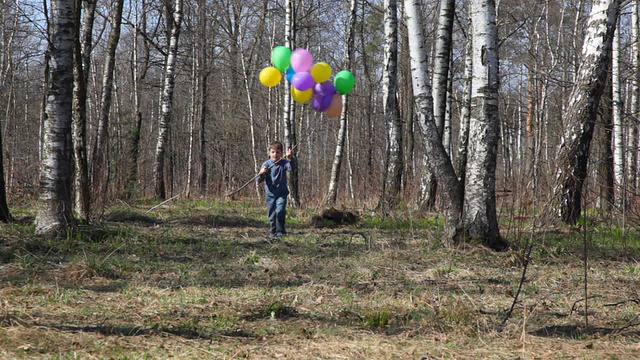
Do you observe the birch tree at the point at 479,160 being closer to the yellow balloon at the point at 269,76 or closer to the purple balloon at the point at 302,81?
the purple balloon at the point at 302,81

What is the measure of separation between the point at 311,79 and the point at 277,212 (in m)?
2.35

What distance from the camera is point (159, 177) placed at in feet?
47.2

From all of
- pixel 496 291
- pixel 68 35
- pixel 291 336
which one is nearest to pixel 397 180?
pixel 496 291

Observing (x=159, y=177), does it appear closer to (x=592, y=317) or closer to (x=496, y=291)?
(x=496, y=291)

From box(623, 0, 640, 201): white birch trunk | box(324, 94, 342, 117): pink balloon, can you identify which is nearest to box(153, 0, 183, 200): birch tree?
box(324, 94, 342, 117): pink balloon

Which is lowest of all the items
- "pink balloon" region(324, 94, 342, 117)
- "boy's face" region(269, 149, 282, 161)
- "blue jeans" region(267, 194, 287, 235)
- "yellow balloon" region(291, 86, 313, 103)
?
"blue jeans" region(267, 194, 287, 235)

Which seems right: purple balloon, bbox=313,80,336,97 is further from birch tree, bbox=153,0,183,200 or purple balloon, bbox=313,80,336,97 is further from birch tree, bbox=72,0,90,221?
birch tree, bbox=153,0,183,200

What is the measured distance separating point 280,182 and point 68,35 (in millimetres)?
3417

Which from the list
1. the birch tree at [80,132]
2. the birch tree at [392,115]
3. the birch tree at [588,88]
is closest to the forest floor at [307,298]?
the birch tree at [80,132]

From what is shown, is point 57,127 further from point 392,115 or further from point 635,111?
point 635,111

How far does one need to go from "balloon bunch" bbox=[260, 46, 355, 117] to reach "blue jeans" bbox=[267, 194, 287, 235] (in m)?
1.86

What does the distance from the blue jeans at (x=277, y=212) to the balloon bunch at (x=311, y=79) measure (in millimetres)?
1861

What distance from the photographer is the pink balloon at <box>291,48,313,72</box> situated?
856 centimetres

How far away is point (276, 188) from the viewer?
7.89 m
